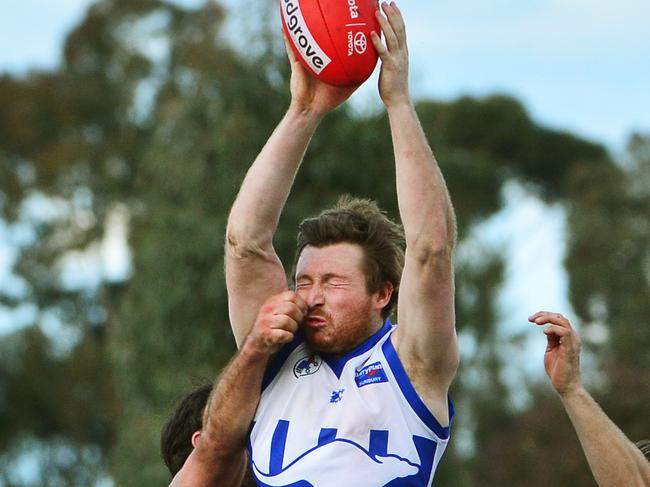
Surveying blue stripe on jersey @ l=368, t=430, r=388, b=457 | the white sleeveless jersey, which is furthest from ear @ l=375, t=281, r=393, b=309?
blue stripe on jersey @ l=368, t=430, r=388, b=457

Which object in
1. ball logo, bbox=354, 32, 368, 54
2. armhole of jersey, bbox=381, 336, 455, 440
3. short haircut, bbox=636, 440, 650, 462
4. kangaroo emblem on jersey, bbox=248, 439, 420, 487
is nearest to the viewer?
kangaroo emblem on jersey, bbox=248, 439, 420, 487

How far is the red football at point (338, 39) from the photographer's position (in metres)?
5.66

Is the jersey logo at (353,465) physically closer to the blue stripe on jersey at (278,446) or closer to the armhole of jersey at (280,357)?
the blue stripe on jersey at (278,446)

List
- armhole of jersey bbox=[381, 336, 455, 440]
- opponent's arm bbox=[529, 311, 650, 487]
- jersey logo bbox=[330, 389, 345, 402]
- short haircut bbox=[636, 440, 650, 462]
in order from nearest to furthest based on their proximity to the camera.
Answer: armhole of jersey bbox=[381, 336, 455, 440], jersey logo bbox=[330, 389, 345, 402], opponent's arm bbox=[529, 311, 650, 487], short haircut bbox=[636, 440, 650, 462]

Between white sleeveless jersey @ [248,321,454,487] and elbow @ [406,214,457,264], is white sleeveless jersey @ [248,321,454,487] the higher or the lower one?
the lower one

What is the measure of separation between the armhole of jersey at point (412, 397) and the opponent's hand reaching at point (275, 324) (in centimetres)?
41

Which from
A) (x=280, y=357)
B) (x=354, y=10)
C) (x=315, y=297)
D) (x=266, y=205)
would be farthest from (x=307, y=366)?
(x=354, y=10)

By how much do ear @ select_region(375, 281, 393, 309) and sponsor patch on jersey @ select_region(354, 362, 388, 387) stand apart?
1.02 feet

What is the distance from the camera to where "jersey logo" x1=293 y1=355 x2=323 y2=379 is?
569 centimetres

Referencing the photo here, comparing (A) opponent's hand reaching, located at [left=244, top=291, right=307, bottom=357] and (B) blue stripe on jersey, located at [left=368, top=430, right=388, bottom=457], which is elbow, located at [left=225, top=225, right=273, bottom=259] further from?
(B) blue stripe on jersey, located at [left=368, top=430, right=388, bottom=457]

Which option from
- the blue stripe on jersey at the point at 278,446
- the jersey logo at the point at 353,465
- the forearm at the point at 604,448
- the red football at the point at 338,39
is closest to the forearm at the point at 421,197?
the red football at the point at 338,39

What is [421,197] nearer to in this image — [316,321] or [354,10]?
[316,321]

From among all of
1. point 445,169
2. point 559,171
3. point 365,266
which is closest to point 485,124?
point 559,171

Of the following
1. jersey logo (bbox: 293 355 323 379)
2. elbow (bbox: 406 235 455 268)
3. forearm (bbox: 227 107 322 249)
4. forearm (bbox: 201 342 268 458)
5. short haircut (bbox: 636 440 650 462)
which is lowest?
short haircut (bbox: 636 440 650 462)
